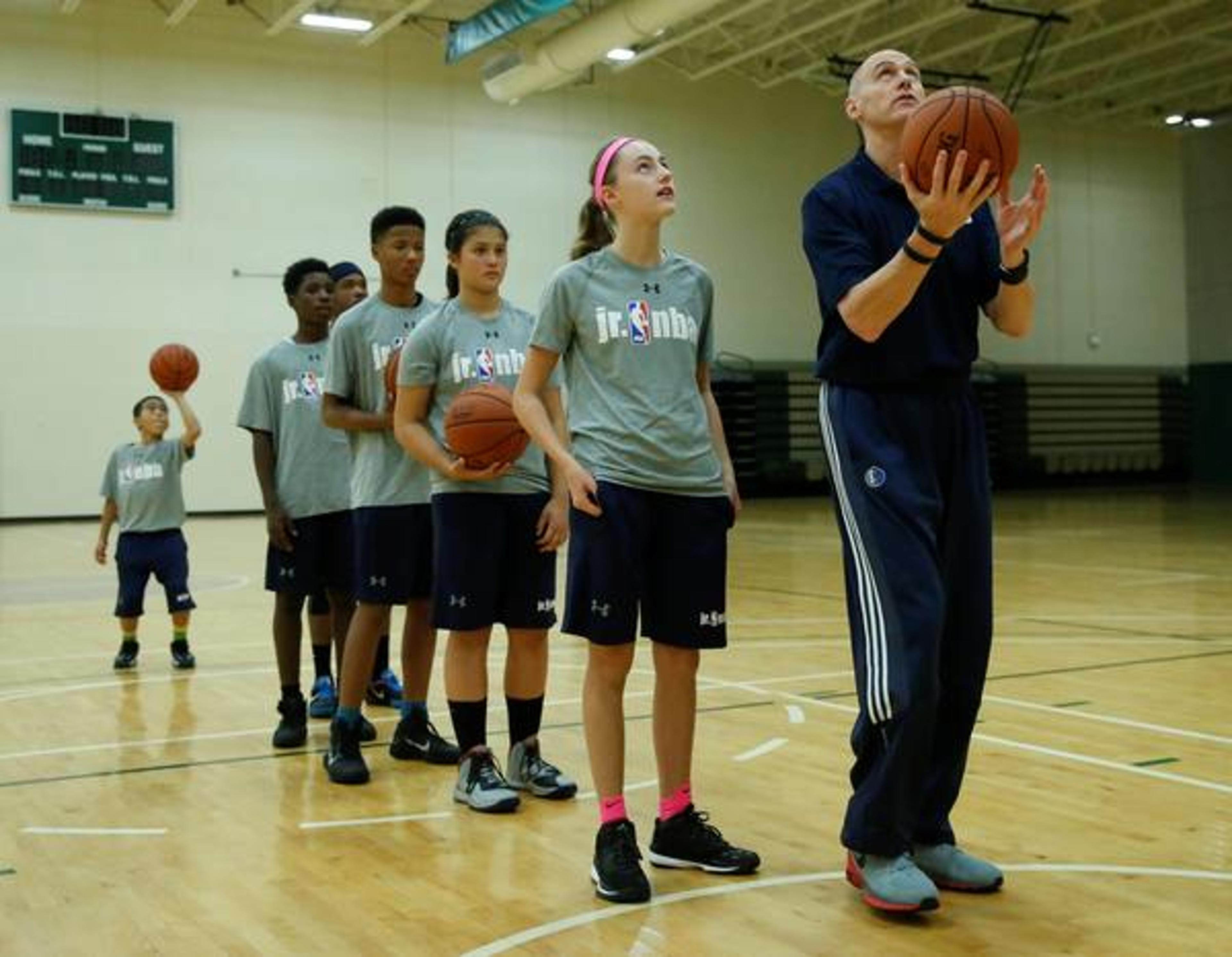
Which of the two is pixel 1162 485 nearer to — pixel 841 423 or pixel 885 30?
pixel 885 30

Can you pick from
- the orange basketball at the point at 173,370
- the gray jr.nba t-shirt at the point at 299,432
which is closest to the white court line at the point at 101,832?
the gray jr.nba t-shirt at the point at 299,432

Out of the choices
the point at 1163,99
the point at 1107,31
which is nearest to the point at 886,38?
the point at 1107,31

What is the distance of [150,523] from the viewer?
7816 millimetres

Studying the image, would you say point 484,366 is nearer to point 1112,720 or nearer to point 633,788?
point 633,788

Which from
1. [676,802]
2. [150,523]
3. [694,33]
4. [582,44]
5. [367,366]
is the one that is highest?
[694,33]

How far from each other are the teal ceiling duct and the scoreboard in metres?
4.00

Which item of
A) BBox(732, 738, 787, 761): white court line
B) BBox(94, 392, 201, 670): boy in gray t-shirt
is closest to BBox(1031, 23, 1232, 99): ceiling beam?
BBox(94, 392, 201, 670): boy in gray t-shirt

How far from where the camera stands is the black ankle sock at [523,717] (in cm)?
464

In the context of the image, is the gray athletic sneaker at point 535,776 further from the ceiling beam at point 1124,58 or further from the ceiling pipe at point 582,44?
the ceiling beam at point 1124,58

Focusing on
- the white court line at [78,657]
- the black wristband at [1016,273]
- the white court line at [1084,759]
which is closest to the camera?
the black wristband at [1016,273]

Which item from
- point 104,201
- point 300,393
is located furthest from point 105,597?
point 104,201

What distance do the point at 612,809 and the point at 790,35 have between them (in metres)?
17.9

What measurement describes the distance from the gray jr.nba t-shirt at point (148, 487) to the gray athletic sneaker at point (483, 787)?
3865 mm

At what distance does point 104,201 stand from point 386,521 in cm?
1613
